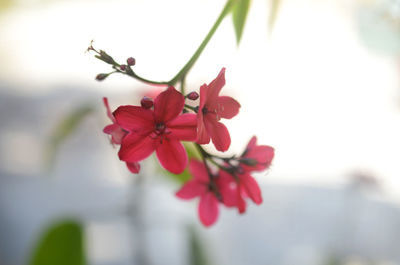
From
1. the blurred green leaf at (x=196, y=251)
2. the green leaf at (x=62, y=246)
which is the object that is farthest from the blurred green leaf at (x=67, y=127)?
the blurred green leaf at (x=196, y=251)

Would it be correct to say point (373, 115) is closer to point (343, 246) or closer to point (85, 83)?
point (343, 246)

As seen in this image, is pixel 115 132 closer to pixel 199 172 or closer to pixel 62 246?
pixel 199 172

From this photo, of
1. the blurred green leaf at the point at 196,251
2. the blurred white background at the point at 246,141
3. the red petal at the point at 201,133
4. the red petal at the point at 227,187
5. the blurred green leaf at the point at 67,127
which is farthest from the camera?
the blurred white background at the point at 246,141

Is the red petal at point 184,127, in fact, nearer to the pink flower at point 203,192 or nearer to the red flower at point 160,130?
the red flower at point 160,130

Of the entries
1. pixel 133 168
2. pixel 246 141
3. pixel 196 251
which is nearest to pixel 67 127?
pixel 196 251

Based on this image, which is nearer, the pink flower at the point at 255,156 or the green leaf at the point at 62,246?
the pink flower at the point at 255,156

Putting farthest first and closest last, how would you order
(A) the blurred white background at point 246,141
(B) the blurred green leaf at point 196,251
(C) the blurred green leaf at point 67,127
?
1. (A) the blurred white background at point 246,141
2. (B) the blurred green leaf at point 196,251
3. (C) the blurred green leaf at point 67,127
